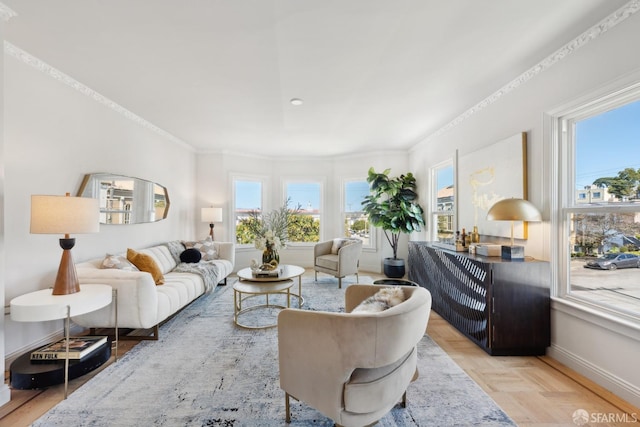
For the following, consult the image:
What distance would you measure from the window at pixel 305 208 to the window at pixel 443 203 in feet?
8.02

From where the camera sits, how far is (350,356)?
1.28 meters

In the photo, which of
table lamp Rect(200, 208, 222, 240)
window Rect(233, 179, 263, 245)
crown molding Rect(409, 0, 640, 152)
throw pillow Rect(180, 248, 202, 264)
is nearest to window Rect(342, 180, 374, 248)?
window Rect(233, 179, 263, 245)

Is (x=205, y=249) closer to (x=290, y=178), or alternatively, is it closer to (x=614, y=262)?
(x=290, y=178)

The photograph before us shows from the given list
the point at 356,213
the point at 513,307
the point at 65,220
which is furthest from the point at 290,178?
the point at 513,307

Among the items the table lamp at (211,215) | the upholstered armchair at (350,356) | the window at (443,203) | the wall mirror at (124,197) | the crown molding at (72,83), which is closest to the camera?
the upholstered armchair at (350,356)

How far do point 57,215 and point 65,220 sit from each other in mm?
55

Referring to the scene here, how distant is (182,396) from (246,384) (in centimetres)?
41

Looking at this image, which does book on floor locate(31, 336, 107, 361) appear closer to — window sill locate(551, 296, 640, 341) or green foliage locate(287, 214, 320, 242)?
window sill locate(551, 296, 640, 341)

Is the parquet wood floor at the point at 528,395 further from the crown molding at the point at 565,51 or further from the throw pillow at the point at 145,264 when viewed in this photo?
the crown molding at the point at 565,51

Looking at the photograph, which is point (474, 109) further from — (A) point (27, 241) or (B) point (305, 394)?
(A) point (27, 241)

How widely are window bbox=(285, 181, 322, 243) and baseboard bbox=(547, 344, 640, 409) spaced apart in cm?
437

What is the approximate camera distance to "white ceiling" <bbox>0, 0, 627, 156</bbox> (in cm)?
175

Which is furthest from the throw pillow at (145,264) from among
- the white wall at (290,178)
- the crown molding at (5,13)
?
the white wall at (290,178)

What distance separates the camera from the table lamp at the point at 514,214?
2281 millimetres
